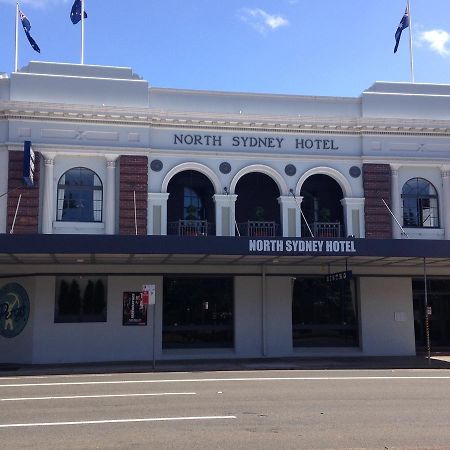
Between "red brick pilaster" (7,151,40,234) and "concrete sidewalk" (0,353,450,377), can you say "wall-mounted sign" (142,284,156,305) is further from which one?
"red brick pilaster" (7,151,40,234)

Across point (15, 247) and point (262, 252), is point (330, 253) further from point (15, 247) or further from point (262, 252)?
point (15, 247)

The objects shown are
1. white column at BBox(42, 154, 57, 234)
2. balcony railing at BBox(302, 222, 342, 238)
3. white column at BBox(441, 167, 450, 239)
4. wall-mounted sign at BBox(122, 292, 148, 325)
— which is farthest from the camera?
white column at BBox(441, 167, 450, 239)

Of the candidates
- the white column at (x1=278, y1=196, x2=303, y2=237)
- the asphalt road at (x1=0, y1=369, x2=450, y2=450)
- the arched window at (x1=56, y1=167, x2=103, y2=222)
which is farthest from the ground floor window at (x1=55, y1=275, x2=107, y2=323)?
the white column at (x1=278, y1=196, x2=303, y2=237)

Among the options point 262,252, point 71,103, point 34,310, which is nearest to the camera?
point 262,252

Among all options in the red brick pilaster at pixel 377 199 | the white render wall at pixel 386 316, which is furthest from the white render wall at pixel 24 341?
the red brick pilaster at pixel 377 199

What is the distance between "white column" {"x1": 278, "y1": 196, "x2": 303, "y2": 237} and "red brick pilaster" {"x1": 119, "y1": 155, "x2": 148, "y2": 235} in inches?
209

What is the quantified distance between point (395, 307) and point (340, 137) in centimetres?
705

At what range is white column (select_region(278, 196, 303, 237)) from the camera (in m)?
23.5

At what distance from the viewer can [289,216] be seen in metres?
23.7

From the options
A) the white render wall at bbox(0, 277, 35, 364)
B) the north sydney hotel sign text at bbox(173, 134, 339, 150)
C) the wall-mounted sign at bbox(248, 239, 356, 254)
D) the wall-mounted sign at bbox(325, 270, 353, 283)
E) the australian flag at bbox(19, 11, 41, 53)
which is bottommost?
the white render wall at bbox(0, 277, 35, 364)

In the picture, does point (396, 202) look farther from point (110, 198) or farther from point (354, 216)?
point (110, 198)

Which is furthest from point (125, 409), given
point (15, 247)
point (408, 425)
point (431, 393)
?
point (15, 247)

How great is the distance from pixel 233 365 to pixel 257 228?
6.17 m

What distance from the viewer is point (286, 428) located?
904 centimetres
